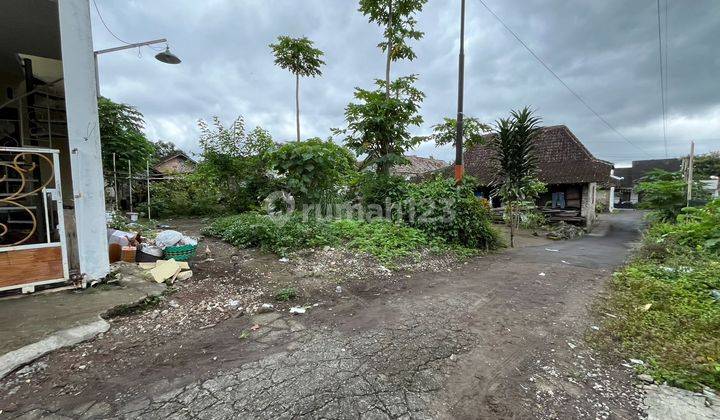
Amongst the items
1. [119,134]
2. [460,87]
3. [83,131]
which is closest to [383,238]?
[460,87]

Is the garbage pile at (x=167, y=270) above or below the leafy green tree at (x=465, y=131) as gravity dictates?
below

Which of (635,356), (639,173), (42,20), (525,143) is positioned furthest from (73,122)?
(639,173)

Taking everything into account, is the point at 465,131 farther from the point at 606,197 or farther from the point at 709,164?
the point at 709,164

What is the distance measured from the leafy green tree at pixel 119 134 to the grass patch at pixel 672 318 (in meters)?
13.7

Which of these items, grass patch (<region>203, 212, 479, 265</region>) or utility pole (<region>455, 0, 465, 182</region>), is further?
utility pole (<region>455, 0, 465, 182</region>)

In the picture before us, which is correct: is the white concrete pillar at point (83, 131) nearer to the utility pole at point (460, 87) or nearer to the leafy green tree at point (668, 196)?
the utility pole at point (460, 87)

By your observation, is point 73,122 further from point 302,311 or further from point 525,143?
point 525,143

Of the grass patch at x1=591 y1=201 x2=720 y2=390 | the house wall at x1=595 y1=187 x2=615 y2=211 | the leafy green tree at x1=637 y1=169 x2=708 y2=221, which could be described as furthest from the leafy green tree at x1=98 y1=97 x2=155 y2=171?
the house wall at x1=595 y1=187 x2=615 y2=211

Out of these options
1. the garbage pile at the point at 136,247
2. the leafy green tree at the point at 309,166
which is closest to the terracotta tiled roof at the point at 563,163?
the leafy green tree at the point at 309,166

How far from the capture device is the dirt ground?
7.40 feet

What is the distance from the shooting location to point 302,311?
4055mm

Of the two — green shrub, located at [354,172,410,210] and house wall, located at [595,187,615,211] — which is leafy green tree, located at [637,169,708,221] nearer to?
green shrub, located at [354,172,410,210]

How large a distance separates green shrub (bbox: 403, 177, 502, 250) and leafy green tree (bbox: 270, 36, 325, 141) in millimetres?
6628

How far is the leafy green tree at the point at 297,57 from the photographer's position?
41.0ft
